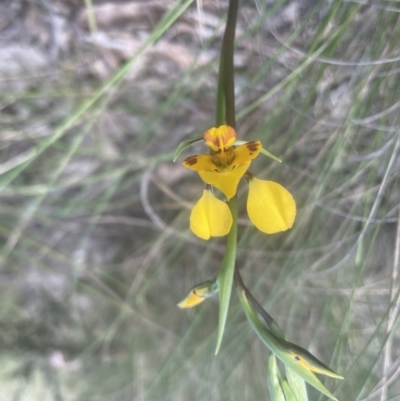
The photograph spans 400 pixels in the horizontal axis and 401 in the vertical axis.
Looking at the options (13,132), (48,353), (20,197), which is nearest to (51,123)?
(13,132)

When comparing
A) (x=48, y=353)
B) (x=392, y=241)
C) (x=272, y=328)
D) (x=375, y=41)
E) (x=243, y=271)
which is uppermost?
(x=375, y=41)

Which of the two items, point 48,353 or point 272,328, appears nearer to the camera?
point 272,328

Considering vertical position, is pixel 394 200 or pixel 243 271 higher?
pixel 394 200

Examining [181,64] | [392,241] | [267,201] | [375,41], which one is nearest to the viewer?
[267,201]

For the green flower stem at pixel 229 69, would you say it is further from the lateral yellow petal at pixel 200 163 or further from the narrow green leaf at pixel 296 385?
the narrow green leaf at pixel 296 385

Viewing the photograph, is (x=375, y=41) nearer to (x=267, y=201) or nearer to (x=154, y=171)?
(x=267, y=201)

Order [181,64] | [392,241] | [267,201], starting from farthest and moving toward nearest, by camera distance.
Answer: [181,64] → [392,241] → [267,201]

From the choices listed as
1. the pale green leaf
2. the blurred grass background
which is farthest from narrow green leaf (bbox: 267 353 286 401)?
the blurred grass background

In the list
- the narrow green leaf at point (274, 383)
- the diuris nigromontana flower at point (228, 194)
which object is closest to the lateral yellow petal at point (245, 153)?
the diuris nigromontana flower at point (228, 194)
